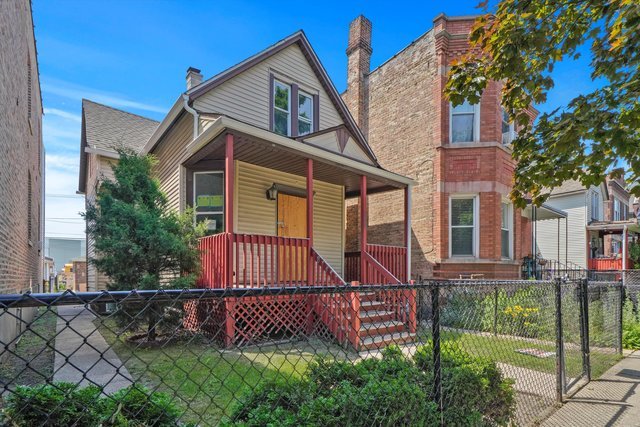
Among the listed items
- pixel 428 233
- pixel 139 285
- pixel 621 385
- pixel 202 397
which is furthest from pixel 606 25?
pixel 428 233

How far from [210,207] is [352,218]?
5.94 metres

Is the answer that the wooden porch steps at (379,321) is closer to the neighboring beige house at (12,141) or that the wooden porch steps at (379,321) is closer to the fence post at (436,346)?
the fence post at (436,346)

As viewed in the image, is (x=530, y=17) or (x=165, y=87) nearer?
(x=530, y=17)

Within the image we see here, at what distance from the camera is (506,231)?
12430 mm

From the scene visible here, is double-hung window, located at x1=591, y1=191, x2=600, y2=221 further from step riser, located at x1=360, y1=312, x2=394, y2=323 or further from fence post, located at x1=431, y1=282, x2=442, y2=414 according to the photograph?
fence post, located at x1=431, y1=282, x2=442, y2=414

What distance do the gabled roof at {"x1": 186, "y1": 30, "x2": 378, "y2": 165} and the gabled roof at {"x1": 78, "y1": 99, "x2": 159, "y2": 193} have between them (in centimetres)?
404

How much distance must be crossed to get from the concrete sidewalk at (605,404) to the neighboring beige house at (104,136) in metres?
11.1

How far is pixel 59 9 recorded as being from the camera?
822 centimetres

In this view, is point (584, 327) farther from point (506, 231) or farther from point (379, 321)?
point (506, 231)

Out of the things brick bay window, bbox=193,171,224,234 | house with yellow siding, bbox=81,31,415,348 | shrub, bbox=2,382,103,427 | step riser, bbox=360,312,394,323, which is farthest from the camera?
brick bay window, bbox=193,171,224,234

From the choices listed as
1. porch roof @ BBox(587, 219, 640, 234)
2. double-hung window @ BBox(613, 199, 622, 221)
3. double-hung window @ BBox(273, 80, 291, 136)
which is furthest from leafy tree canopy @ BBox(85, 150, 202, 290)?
double-hung window @ BBox(613, 199, 622, 221)

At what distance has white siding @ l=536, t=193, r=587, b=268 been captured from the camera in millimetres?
21119

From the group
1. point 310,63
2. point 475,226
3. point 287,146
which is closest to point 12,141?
point 287,146

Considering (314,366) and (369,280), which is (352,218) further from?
(314,366)
